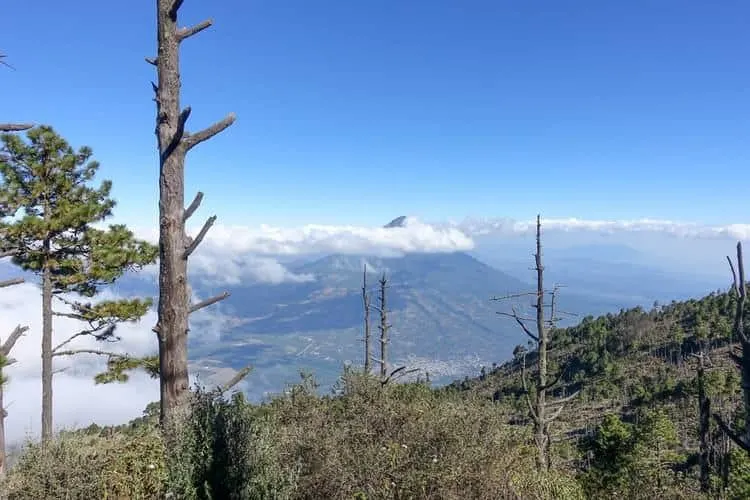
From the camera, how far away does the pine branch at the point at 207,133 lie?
4.72 m

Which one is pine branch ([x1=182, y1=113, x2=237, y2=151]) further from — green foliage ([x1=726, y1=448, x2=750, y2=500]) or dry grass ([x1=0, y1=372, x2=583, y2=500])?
green foliage ([x1=726, y1=448, x2=750, y2=500])

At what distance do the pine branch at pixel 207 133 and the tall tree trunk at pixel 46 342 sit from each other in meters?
9.72

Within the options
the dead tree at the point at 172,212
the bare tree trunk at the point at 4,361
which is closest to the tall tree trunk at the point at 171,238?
the dead tree at the point at 172,212

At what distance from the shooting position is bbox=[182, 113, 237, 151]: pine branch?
4.72 m

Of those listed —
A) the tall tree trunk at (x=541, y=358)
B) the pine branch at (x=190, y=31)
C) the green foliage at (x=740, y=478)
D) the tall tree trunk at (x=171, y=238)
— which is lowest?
the green foliage at (x=740, y=478)

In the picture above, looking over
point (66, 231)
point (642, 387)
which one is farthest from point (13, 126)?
point (642, 387)

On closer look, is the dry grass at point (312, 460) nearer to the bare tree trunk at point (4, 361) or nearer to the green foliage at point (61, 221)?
the bare tree trunk at point (4, 361)

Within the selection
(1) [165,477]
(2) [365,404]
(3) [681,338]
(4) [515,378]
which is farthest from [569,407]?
(1) [165,477]

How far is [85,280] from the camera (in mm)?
12586

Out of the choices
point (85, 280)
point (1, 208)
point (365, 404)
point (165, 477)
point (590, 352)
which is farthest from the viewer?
point (590, 352)

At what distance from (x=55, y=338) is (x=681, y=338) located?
63.4 metres

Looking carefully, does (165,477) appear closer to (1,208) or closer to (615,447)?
(1,208)

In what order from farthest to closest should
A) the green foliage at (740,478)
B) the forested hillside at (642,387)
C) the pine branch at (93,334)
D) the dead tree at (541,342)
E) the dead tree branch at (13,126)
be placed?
the forested hillside at (642,387)
the pine branch at (93,334)
the dead tree at (541,342)
the green foliage at (740,478)
the dead tree branch at (13,126)

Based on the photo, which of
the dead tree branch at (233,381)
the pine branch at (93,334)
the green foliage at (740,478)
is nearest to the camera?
the dead tree branch at (233,381)
